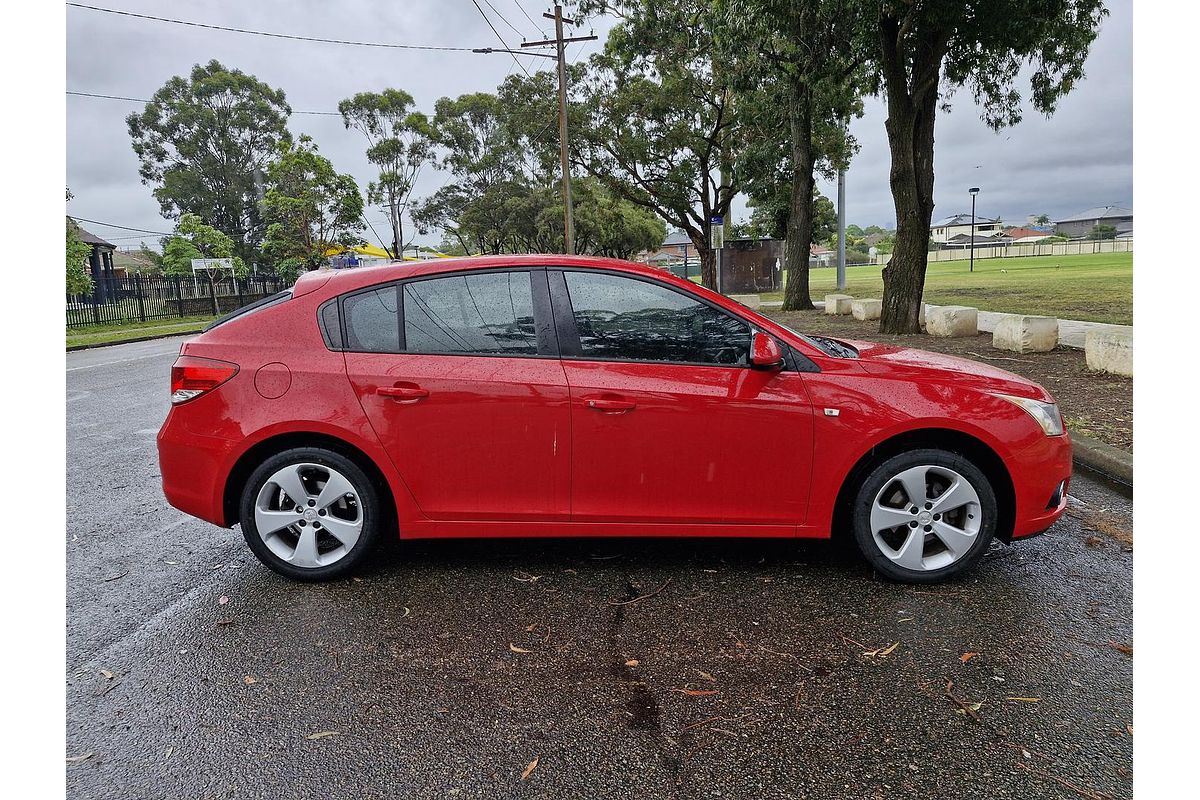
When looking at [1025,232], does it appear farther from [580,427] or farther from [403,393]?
[403,393]

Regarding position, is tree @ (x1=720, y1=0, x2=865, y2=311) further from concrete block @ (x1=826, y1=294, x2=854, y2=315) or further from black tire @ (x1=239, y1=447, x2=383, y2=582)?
black tire @ (x1=239, y1=447, x2=383, y2=582)

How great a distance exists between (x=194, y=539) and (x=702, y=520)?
10.7 feet

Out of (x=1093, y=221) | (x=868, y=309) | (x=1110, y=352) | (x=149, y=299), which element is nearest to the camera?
(x=1110, y=352)

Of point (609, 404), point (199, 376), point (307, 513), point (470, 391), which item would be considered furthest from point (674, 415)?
point (199, 376)

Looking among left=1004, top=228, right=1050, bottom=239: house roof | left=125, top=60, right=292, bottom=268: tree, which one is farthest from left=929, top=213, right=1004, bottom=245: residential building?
left=125, top=60, right=292, bottom=268: tree

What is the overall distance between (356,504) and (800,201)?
19.6m

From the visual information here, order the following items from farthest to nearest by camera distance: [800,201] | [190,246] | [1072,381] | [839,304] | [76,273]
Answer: [190,246] < [76,273] < [800,201] < [839,304] < [1072,381]

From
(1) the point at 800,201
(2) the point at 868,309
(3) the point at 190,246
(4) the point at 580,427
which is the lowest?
(4) the point at 580,427

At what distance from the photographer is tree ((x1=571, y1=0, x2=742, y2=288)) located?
89.9 ft

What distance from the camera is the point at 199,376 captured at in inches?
155

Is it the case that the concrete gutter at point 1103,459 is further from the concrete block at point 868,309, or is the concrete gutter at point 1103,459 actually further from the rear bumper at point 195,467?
the concrete block at point 868,309

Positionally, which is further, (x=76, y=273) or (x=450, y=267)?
(x=76, y=273)

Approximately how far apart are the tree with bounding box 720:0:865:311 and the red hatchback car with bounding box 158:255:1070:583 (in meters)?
9.24

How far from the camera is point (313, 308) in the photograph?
159 inches
